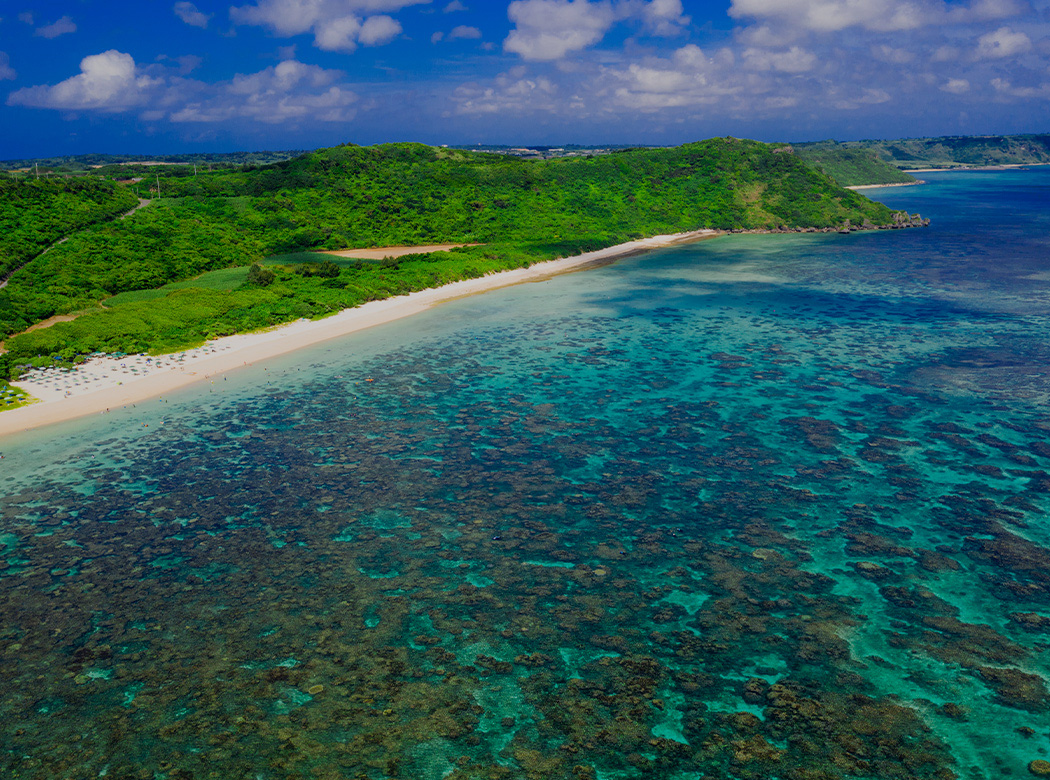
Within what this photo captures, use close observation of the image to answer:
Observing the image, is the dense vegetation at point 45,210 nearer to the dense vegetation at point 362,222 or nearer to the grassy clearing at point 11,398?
the dense vegetation at point 362,222

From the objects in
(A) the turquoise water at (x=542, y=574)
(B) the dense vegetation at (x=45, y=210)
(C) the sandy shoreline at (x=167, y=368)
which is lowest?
(A) the turquoise water at (x=542, y=574)

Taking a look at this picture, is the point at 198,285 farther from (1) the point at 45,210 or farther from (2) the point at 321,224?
(2) the point at 321,224

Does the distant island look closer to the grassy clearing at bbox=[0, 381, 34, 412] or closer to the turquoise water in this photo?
the grassy clearing at bbox=[0, 381, 34, 412]

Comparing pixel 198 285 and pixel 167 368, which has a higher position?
pixel 198 285

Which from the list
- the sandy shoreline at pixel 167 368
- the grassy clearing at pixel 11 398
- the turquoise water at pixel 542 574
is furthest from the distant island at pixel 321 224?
the turquoise water at pixel 542 574

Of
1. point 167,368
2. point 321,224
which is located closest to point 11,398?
point 167,368

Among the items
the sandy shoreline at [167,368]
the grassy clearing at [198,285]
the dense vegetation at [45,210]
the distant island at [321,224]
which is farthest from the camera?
the dense vegetation at [45,210]

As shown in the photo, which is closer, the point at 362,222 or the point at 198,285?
the point at 198,285

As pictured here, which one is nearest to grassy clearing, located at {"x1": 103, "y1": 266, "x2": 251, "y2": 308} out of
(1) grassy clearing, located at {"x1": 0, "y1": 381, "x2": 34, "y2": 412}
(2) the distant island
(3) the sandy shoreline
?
(2) the distant island
